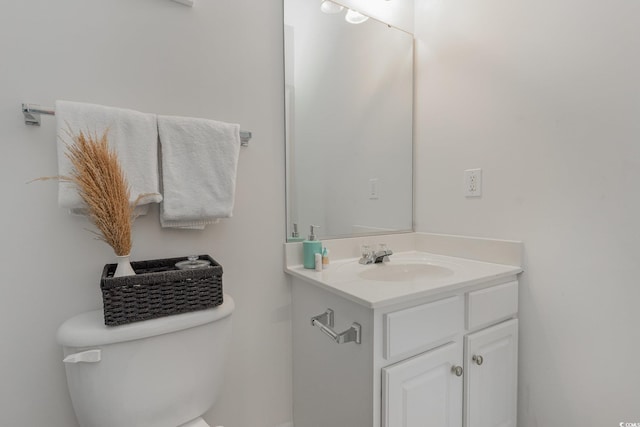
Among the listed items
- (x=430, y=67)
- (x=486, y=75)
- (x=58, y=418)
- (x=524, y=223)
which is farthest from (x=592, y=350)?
(x=58, y=418)

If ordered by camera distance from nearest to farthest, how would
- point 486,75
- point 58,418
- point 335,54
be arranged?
point 58,418 < point 486,75 < point 335,54

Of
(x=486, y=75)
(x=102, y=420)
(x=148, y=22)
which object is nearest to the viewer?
(x=102, y=420)

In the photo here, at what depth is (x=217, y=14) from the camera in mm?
1078

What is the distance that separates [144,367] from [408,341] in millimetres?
717

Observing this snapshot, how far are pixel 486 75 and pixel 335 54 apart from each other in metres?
0.65

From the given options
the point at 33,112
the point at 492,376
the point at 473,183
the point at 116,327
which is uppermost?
the point at 33,112

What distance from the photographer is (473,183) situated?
1326 mm

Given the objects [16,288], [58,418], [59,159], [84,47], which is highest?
[84,47]

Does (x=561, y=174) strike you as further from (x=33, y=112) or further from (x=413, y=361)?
(x=33, y=112)

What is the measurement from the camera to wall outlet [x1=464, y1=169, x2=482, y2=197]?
131 centimetres

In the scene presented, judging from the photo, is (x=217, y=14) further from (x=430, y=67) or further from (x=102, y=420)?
(x=102, y=420)

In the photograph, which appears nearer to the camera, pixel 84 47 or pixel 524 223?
pixel 84 47

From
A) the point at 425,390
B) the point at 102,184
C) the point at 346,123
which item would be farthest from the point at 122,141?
the point at 425,390

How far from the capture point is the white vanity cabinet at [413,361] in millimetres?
838
